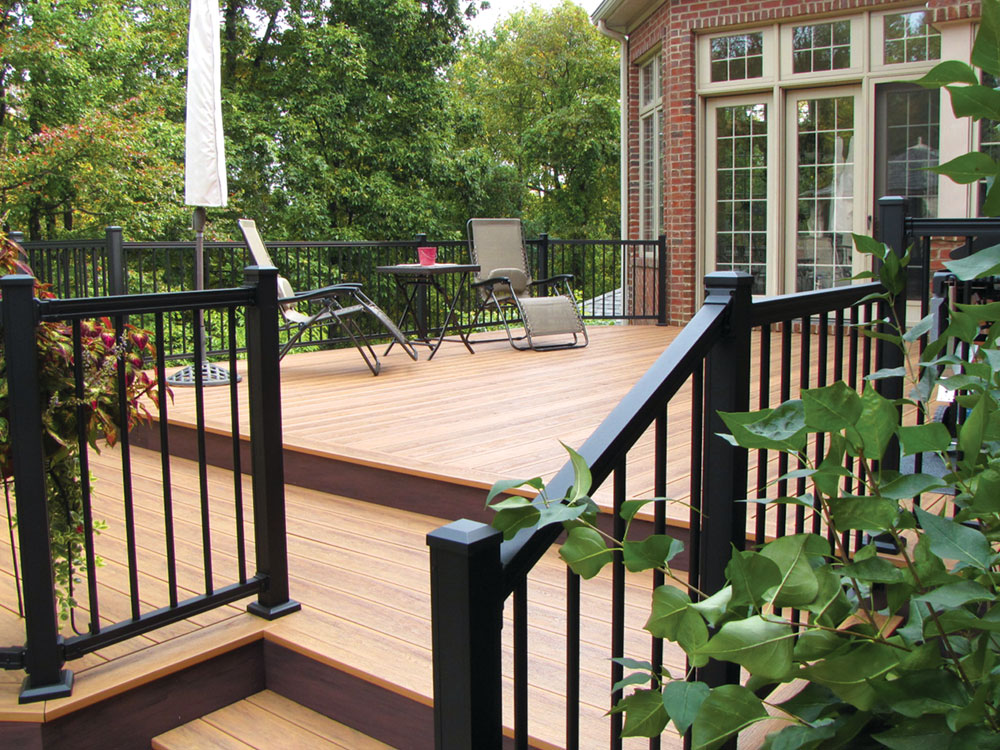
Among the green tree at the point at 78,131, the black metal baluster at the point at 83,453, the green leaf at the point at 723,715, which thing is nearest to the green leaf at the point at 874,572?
the green leaf at the point at 723,715

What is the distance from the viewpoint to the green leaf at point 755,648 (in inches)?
29.5

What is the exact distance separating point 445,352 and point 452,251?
1.48 metres

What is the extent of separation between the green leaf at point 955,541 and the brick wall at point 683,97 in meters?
7.46

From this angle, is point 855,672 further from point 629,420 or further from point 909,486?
point 629,420

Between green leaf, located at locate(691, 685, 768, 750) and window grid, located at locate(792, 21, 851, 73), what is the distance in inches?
297

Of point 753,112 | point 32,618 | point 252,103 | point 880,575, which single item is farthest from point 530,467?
point 252,103

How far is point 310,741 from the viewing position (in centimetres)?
206

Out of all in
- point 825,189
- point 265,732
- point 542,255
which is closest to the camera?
point 265,732

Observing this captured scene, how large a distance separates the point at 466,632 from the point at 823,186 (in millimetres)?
7474

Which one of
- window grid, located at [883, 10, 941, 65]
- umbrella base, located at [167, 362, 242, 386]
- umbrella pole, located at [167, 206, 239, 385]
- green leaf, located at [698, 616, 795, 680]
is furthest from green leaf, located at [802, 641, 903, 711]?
window grid, located at [883, 10, 941, 65]

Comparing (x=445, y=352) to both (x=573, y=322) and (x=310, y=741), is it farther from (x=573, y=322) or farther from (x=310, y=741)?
(x=310, y=741)

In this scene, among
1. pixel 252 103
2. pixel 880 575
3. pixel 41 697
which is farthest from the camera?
pixel 252 103

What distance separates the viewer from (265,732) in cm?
211

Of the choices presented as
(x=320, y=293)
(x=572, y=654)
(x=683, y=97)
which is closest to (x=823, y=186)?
(x=683, y=97)
